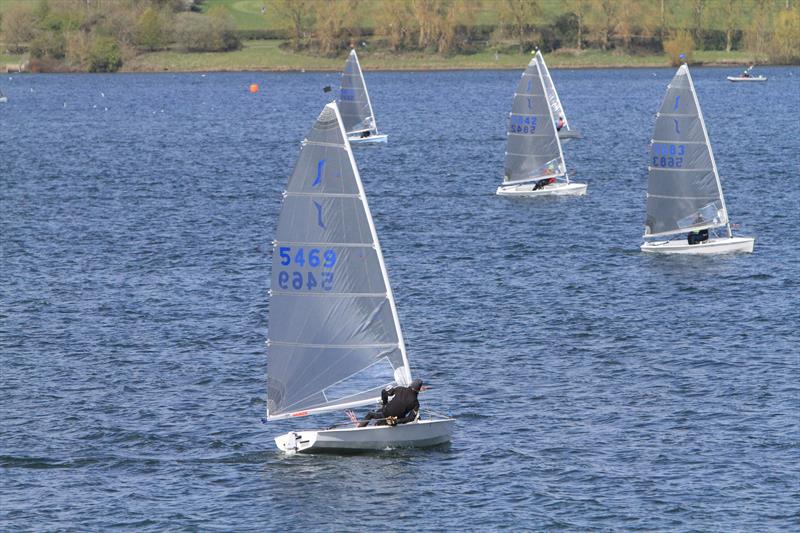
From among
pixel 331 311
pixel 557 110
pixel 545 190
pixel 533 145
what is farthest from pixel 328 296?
pixel 557 110

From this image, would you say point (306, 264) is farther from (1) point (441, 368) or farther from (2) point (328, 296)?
(1) point (441, 368)

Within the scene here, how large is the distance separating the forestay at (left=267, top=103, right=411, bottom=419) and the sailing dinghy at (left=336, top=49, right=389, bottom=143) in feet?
322

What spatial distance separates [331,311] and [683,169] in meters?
36.2

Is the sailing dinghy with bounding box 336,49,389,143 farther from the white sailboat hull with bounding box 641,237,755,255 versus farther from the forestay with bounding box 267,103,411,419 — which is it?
the forestay with bounding box 267,103,411,419

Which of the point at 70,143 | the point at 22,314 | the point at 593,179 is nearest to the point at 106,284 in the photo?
the point at 22,314

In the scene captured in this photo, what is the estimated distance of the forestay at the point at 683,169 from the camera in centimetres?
7712

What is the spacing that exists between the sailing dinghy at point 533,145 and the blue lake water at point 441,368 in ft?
5.98

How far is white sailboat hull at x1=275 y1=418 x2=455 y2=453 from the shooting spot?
45.8 m

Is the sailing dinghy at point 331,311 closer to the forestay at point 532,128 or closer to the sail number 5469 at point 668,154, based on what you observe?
the sail number 5469 at point 668,154

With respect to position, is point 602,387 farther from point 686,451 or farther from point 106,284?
point 106,284

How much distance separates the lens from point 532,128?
9912 centimetres

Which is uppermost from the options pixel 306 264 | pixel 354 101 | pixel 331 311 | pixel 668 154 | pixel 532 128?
pixel 306 264

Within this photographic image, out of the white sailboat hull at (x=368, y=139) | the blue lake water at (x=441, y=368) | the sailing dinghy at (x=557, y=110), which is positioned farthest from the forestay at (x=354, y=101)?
the blue lake water at (x=441, y=368)

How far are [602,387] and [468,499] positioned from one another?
13.0 m
